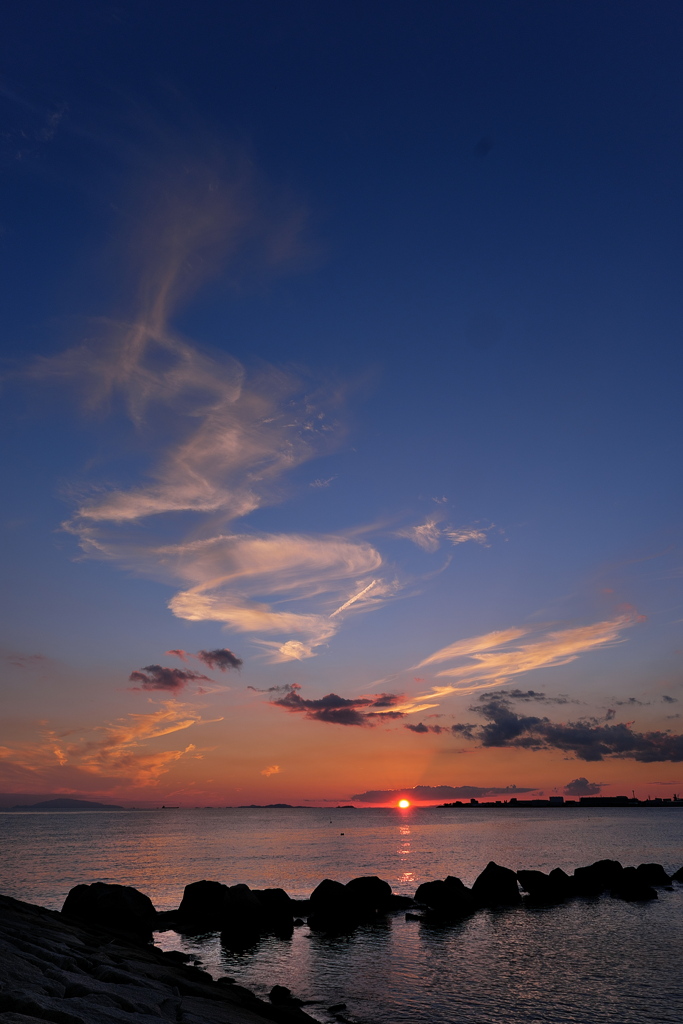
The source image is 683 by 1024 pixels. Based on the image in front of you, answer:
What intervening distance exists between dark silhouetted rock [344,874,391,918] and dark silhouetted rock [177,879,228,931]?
8.27 meters

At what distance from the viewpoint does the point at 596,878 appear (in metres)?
53.3

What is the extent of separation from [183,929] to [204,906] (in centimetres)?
190

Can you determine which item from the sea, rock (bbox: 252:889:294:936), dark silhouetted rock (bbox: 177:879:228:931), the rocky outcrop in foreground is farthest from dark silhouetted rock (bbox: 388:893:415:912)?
the rocky outcrop in foreground

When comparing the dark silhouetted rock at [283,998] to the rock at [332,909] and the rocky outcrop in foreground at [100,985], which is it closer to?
the rocky outcrop in foreground at [100,985]

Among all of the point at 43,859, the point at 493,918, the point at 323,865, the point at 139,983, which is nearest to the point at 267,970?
the point at 139,983

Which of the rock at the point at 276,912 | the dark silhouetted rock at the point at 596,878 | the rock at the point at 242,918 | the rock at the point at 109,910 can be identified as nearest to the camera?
the rock at the point at 109,910

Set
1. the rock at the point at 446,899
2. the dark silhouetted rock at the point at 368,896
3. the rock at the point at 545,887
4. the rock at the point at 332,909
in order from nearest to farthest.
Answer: the rock at the point at 332,909 < the dark silhouetted rock at the point at 368,896 < the rock at the point at 446,899 < the rock at the point at 545,887

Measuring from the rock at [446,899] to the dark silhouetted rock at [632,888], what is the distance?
1419cm

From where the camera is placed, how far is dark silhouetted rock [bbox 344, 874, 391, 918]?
4191 centimetres

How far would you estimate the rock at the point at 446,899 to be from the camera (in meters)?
43.5

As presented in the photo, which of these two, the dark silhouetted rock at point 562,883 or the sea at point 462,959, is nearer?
the sea at point 462,959

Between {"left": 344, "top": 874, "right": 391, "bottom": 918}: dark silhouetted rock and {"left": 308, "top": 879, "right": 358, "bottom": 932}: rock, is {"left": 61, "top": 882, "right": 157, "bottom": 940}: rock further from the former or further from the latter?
{"left": 344, "top": 874, "right": 391, "bottom": 918}: dark silhouetted rock

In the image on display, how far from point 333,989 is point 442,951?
9.26 m

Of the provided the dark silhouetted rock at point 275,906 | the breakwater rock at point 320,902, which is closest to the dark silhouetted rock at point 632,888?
the breakwater rock at point 320,902
